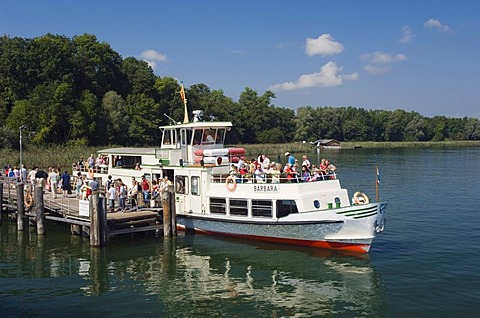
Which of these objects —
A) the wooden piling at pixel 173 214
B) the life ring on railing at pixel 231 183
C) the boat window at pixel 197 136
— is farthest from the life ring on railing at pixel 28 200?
the life ring on railing at pixel 231 183

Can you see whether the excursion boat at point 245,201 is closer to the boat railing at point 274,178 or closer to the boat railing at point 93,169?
the boat railing at point 274,178

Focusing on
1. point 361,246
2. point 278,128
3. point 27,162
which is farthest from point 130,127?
point 361,246

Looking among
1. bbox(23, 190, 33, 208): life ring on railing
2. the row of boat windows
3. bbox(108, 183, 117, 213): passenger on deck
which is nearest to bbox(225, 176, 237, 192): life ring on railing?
the row of boat windows

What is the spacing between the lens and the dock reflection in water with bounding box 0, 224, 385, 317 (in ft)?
52.7

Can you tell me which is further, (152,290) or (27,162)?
(27,162)

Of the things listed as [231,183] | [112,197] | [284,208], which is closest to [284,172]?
[284,208]

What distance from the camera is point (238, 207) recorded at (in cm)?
2395

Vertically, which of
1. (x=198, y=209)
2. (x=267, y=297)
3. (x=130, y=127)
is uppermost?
(x=130, y=127)

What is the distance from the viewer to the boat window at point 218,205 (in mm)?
24566

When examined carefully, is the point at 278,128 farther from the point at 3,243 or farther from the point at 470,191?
the point at 3,243

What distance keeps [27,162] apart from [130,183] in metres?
31.7

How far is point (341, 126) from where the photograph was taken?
162875 millimetres

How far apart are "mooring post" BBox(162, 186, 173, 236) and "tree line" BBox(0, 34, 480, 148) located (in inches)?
1404

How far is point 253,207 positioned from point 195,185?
3.83m
